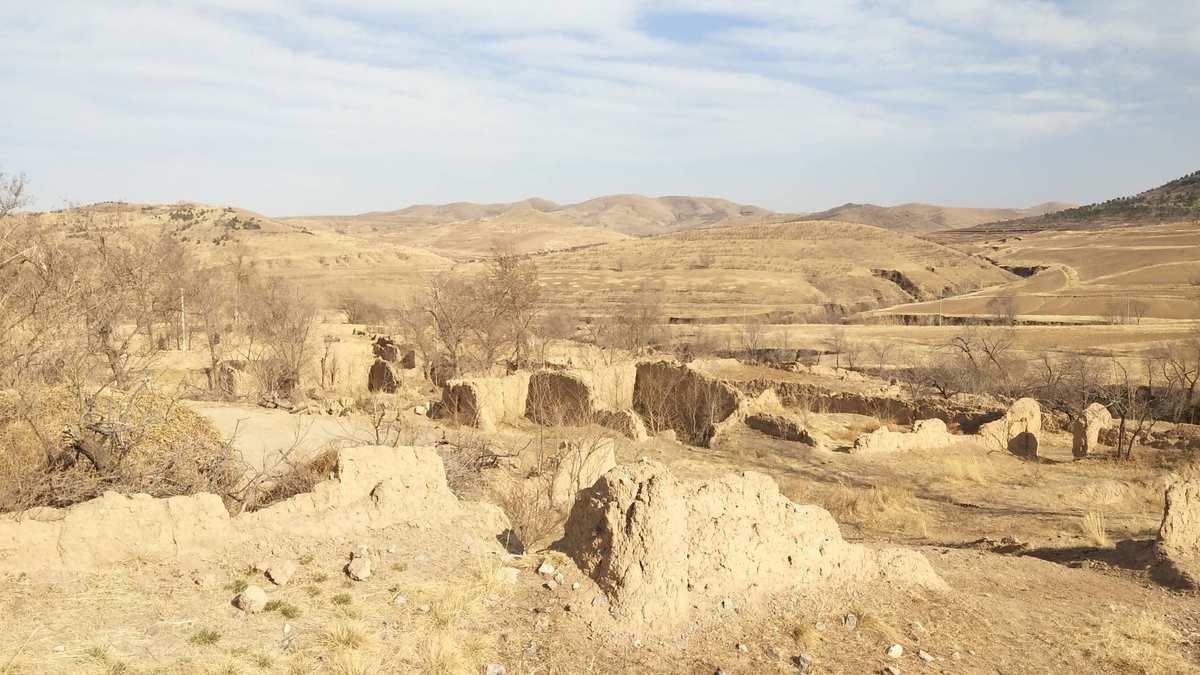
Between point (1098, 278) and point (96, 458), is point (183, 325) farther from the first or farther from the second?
point (1098, 278)

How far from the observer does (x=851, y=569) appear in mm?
6539

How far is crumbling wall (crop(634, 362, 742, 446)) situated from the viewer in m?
17.7

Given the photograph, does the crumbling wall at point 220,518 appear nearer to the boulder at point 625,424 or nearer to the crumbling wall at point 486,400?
the boulder at point 625,424

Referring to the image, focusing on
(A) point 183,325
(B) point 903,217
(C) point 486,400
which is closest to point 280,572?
(C) point 486,400

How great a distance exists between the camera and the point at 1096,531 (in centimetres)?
916

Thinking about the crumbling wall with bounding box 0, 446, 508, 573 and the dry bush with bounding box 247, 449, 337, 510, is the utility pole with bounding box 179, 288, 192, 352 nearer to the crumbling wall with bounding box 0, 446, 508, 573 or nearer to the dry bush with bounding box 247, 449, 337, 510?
the dry bush with bounding box 247, 449, 337, 510

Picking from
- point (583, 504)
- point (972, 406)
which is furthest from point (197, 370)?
point (972, 406)

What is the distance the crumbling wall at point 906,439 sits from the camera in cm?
1527

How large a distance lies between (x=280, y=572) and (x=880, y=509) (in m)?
8.77

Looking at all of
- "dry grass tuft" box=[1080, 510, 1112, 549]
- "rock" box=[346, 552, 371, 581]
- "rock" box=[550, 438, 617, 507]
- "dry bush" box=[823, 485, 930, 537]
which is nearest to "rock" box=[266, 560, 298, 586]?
"rock" box=[346, 552, 371, 581]

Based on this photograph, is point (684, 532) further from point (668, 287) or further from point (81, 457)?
point (668, 287)

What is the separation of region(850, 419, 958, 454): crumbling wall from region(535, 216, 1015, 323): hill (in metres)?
35.7

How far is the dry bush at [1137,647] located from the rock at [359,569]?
552 cm

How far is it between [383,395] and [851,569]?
1464 cm
